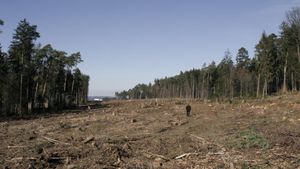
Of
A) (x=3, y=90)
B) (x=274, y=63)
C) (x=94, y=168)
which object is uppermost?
(x=274, y=63)

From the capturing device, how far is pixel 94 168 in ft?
35.5

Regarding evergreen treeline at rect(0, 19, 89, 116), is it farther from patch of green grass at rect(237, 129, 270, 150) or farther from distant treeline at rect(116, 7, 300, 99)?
patch of green grass at rect(237, 129, 270, 150)

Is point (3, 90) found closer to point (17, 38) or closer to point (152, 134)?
point (17, 38)

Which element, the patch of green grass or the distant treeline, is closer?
the patch of green grass

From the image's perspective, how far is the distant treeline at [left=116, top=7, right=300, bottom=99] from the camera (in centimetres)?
6662

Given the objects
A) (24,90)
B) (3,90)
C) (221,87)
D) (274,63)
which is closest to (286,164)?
(3,90)

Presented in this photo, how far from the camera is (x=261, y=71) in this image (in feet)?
253

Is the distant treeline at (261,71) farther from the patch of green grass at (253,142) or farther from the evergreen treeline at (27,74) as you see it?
the patch of green grass at (253,142)

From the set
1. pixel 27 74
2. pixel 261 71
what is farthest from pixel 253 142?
pixel 261 71

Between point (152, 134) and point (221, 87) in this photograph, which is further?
point (221, 87)

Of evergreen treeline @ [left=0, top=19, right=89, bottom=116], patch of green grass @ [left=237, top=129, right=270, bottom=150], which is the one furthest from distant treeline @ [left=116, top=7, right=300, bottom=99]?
patch of green grass @ [left=237, top=129, right=270, bottom=150]

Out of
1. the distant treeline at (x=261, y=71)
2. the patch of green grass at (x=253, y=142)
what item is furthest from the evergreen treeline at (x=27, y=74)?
the patch of green grass at (x=253, y=142)

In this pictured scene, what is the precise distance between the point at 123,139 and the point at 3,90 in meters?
38.5

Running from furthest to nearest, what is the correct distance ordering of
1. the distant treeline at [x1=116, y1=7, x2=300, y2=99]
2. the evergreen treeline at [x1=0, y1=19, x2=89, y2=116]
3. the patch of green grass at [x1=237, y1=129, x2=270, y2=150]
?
the distant treeline at [x1=116, y1=7, x2=300, y2=99] < the evergreen treeline at [x1=0, y1=19, x2=89, y2=116] < the patch of green grass at [x1=237, y1=129, x2=270, y2=150]
